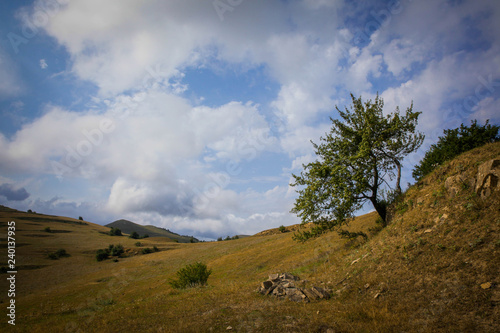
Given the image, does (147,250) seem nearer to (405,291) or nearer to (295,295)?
(295,295)

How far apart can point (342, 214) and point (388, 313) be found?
40.9ft

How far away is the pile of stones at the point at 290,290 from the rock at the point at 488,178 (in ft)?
34.4

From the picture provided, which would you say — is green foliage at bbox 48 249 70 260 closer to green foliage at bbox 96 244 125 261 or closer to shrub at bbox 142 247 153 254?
green foliage at bbox 96 244 125 261

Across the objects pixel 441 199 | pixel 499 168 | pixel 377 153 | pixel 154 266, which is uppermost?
pixel 377 153

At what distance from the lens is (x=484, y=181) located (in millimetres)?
12109

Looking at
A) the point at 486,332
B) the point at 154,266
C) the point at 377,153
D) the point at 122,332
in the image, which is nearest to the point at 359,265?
the point at 486,332

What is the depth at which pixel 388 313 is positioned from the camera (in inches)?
→ 336

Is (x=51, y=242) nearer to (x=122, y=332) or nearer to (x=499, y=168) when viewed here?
(x=122, y=332)

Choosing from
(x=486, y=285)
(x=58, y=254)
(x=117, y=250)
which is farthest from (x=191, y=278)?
(x=117, y=250)

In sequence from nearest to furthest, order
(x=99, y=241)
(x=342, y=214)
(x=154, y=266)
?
(x=342, y=214), (x=154, y=266), (x=99, y=241)

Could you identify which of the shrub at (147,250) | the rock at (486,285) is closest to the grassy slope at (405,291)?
the rock at (486,285)

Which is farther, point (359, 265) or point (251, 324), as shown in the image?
point (359, 265)

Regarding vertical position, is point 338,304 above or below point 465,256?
below

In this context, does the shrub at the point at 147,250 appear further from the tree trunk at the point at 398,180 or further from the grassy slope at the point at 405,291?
the tree trunk at the point at 398,180
